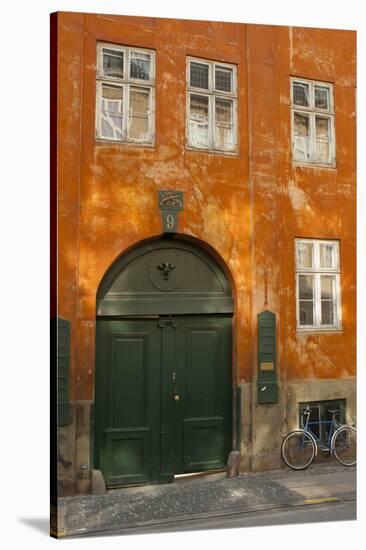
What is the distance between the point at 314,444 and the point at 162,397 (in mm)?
1628

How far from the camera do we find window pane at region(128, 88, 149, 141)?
19.9ft

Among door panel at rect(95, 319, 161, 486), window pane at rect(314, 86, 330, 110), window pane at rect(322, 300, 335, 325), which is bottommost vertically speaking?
door panel at rect(95, 319, 161, 486)

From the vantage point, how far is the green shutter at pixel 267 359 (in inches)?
254

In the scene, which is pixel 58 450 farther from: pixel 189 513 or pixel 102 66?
pixel 102 66

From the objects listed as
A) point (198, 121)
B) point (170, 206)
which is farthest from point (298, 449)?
point (198, 121)

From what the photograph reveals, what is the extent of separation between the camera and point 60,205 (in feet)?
18.9

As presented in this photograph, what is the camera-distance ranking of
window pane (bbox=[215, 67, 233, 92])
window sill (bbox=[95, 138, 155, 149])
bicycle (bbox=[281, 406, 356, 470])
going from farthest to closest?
bicycle (bbox=[281, 406, 356, 470])
window pane (bbox=[215, 67, 233, 92])
window sill (bbox=[95, 138, 155, 149])

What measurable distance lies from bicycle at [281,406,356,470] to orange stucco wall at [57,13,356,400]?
1.62 feet

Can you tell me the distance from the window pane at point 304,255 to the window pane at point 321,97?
1388mm

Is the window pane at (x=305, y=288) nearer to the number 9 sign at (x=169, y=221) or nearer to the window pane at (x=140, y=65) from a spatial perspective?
the number 9 sign at (x=169, y=221)

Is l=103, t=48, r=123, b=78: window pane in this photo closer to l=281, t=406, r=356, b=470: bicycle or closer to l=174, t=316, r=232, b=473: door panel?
l=174, t=316, r=232, b=473: door panel

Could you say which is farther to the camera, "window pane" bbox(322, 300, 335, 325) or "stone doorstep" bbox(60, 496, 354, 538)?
"window pane" bbox(322, 300, 335, 325)

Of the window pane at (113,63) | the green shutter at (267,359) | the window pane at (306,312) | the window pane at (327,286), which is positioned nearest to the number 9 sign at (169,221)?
the green shutter at (267,359)

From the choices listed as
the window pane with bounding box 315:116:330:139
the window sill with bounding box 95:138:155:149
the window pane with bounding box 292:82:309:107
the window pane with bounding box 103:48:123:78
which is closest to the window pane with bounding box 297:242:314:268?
the window pane with bounding box 315:116:330:139
